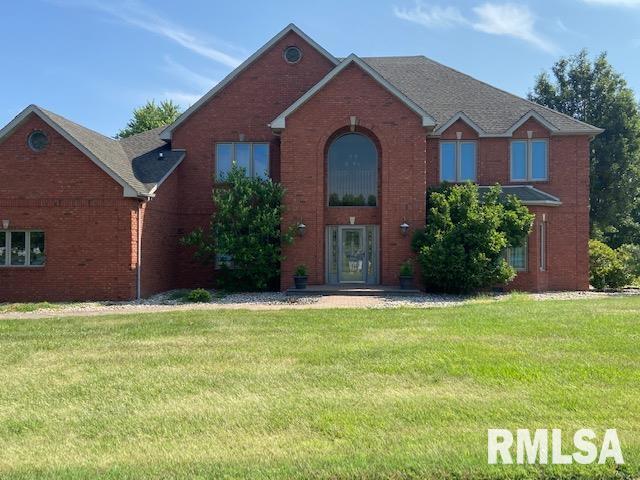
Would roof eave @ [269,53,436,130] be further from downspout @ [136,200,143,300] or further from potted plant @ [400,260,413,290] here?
downspout @ [136,200,143,300]

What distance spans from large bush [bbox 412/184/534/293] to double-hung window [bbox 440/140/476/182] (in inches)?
105

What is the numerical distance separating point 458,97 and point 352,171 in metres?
7.38

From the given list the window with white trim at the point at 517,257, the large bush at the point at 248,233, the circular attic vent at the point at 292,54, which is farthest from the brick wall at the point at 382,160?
the window with white trim at the point at 517,257

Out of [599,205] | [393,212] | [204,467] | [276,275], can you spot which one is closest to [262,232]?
[276,275]

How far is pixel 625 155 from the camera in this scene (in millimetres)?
34250

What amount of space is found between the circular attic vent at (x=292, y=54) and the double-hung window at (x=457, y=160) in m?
7.09

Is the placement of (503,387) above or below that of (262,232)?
below

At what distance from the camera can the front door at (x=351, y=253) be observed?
20406 millimetres

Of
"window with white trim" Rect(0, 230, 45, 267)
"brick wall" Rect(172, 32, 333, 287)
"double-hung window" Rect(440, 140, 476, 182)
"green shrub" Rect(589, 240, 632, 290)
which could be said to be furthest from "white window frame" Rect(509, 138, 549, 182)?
"window with white trim" Rect(0, 230, 45, 267)

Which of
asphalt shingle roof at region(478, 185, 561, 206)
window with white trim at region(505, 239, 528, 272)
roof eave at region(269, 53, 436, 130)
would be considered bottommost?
window with white trim at region(505, 239, 528, 272)

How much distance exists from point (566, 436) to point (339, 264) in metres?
15.5

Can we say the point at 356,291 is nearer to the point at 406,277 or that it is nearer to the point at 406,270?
the point at 406,277

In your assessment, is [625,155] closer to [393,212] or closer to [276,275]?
[393,212]

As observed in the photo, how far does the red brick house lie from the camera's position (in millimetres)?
18031
